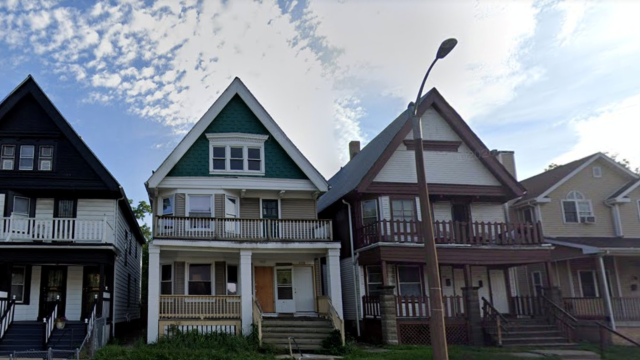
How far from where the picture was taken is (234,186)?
21.9 m

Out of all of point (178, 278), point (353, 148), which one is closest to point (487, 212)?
point (353, 148)

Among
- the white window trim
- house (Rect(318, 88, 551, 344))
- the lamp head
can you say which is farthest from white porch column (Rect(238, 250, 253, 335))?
the lamp head


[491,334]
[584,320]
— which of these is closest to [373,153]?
[491,334]

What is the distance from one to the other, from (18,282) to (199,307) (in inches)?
279

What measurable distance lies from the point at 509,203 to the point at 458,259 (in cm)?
729

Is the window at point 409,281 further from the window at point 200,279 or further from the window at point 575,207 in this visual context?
the window at point 575,207

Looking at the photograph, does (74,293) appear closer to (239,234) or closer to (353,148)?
(239,234)

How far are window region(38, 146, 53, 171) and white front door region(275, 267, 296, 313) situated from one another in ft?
32.7

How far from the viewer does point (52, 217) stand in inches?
822

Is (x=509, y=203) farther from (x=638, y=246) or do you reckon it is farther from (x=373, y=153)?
(x=373, y=153)

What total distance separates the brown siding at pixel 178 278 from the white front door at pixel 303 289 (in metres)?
4.71

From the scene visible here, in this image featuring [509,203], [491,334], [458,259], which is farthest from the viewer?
[509,203]

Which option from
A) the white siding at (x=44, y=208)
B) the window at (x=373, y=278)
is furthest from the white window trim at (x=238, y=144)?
the white siding at (x=44, y=208)

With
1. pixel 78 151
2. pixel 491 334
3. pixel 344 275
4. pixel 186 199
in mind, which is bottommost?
pixel 491 334
